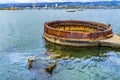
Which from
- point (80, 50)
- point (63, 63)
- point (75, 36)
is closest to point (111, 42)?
point (80, 50)

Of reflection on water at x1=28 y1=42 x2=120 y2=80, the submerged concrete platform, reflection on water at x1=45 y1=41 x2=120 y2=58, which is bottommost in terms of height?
reflection on water at x1=45 y1=41 x2=120 y2=58

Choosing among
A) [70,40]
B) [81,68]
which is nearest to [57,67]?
[81,68]

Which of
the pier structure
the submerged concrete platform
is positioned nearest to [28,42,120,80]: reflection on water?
the submerged concrete platform

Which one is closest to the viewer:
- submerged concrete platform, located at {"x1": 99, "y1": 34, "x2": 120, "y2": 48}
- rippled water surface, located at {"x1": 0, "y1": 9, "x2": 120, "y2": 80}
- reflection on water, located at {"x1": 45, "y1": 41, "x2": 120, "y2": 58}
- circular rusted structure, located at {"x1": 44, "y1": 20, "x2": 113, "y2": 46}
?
rippled water surface, located at {"x1": 0, "y1": 9, "x2": 120, "y2": 80}

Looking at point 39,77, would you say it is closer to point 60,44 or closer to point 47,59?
point 47,59

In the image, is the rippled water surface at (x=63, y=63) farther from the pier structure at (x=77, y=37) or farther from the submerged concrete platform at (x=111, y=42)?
the pier structure at (x=77, y=37)

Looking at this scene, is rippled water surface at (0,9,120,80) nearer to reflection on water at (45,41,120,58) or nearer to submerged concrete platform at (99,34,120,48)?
reflection on water at (45,41,120,58)

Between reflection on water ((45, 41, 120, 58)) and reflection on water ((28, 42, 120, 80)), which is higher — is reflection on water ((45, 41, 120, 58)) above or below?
below

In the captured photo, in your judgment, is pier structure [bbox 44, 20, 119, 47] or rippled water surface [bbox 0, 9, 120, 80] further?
pier structure [bbox 44, 20, 119, 47]

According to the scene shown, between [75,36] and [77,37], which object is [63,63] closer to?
[77,37]
